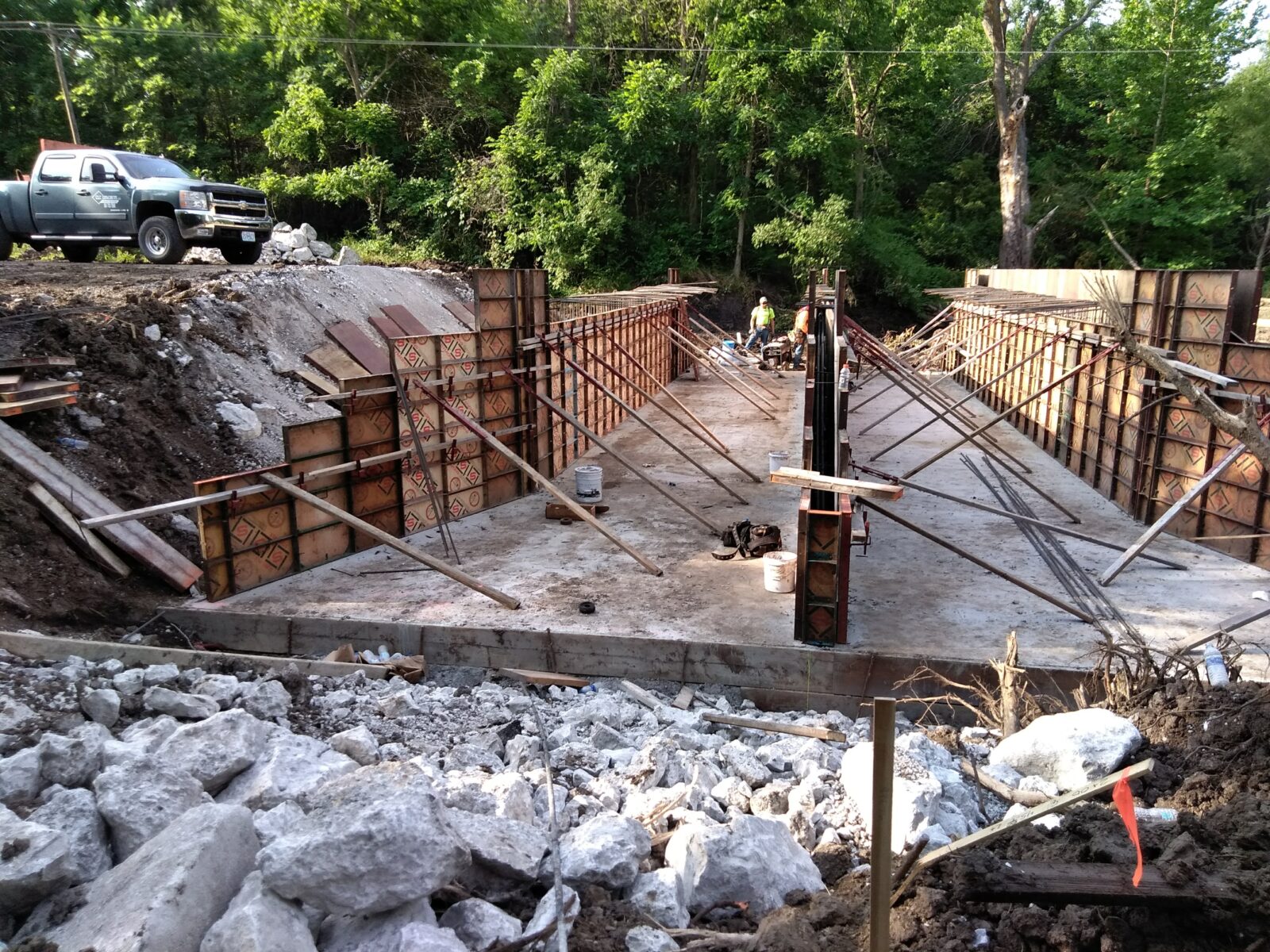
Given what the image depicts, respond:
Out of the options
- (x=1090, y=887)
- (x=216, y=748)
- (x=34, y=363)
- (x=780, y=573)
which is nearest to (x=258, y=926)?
(x=216, y=748)

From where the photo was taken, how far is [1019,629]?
849 cm

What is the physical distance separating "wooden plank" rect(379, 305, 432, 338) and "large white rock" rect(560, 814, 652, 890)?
13751 millimetres

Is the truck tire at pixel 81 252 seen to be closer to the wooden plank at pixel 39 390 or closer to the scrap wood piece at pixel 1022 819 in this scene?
the wooden plank at pixel 39 390

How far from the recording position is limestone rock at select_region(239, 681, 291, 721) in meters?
6.57

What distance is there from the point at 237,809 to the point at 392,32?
115ft

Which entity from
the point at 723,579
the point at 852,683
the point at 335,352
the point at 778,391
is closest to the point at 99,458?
the point at 335,352

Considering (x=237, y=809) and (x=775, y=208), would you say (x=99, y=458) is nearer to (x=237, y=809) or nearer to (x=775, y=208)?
(x=237, y=809)

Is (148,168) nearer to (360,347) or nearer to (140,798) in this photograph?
(360,347)

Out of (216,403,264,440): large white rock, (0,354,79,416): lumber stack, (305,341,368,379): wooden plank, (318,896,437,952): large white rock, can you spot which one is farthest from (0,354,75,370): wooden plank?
(318,896,437,952): large white rock

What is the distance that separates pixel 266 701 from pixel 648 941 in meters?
3.82

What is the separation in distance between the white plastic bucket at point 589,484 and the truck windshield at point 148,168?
1063 cm

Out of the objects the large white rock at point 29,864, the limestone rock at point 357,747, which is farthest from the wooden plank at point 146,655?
the large white rock at point 29,864

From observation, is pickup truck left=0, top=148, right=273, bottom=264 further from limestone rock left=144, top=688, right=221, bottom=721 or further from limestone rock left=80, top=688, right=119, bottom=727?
limestone rock left=80, top=688, right=119, bottom=727

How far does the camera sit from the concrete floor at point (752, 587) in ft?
27.6
